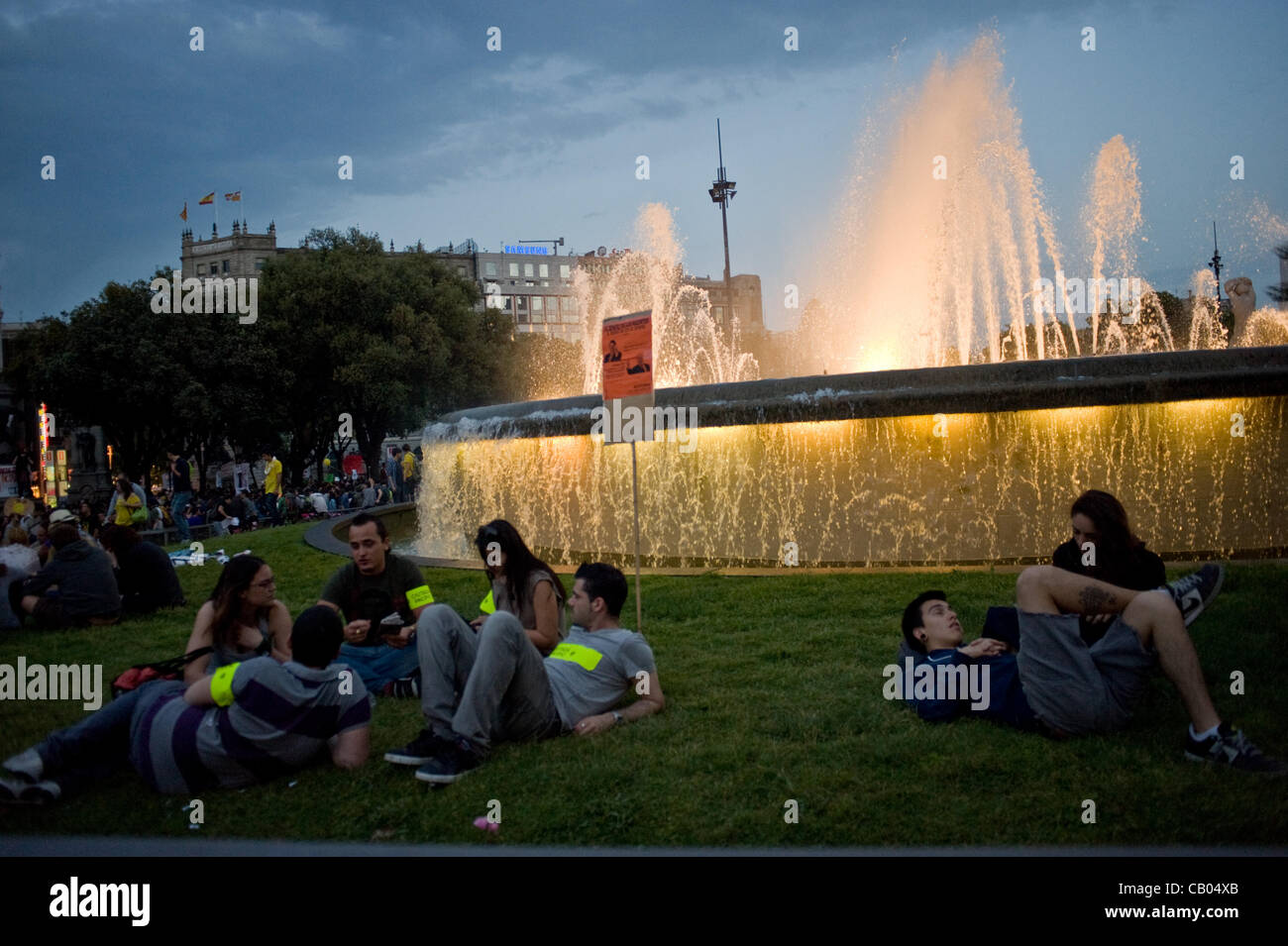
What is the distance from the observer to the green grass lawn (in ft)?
12.7

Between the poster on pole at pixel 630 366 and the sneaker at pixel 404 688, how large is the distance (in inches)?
88.0

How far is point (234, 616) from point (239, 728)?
31.9 inches

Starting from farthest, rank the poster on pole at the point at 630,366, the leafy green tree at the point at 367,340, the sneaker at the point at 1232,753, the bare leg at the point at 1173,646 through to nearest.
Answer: the leafy green tree at the point at 367,340 < the poster on pole at the point at 630,366 < the bare leg at the point at 1173,646 < the sneaker at the point at 1232,753

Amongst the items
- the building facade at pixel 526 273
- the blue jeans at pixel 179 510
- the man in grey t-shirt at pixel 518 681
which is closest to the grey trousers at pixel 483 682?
the man in grey t-shirt at pixel 518 681

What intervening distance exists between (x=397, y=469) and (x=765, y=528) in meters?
17.0

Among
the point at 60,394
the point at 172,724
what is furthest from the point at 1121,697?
the point at 60,394

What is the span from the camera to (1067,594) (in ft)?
14.9

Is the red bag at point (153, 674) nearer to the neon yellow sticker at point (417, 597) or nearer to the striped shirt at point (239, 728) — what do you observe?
the striped shirt at point (239, 728)

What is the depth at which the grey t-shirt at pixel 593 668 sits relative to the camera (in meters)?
5.26

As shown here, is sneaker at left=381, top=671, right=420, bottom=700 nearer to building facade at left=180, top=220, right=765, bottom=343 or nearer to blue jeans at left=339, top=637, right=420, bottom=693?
blue jeans at left=339, top=637, right=420, bottom=693

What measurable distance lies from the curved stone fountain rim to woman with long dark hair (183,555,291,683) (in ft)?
20.7

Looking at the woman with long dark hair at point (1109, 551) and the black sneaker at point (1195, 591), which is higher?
the woman with long dark hair at point (1109, 551)

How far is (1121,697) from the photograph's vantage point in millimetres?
4637

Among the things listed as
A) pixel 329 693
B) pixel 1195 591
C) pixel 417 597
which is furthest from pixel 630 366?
pixel 1195 591
